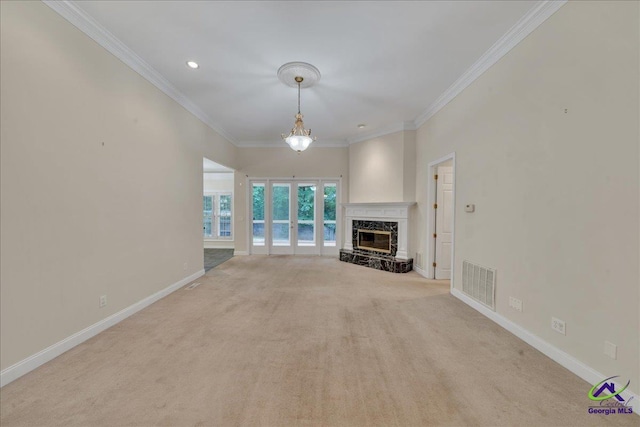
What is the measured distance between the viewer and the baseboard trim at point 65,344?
196cm

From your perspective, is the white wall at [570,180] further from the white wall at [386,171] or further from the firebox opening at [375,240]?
the firebox opening at [375,240]

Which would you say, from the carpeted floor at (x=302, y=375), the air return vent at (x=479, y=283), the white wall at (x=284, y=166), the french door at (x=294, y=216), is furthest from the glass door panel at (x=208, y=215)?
the air return vent at (x=479, y=283)

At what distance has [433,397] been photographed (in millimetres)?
1818

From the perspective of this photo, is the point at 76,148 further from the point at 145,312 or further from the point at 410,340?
the point at 410,340

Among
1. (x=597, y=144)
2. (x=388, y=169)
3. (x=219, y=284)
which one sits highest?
(x=388, y=169)

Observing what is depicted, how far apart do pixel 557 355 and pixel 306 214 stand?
19.0ft

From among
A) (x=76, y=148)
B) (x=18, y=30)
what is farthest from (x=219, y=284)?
(x=18, y=30)

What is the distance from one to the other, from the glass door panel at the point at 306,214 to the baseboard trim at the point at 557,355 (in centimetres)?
472

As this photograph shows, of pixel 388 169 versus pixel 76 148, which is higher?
pixel 388 169

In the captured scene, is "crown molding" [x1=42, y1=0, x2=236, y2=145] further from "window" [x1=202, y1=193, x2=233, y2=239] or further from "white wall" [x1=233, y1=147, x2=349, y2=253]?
"window" [x1=202, y1=193, x2=233, y2=239]

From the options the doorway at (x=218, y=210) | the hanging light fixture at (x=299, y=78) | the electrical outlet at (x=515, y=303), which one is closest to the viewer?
the electrical outlet at (x=515, y=303)

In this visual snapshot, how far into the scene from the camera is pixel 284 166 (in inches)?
285

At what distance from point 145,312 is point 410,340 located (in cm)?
323

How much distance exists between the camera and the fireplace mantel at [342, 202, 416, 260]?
5.59 m
